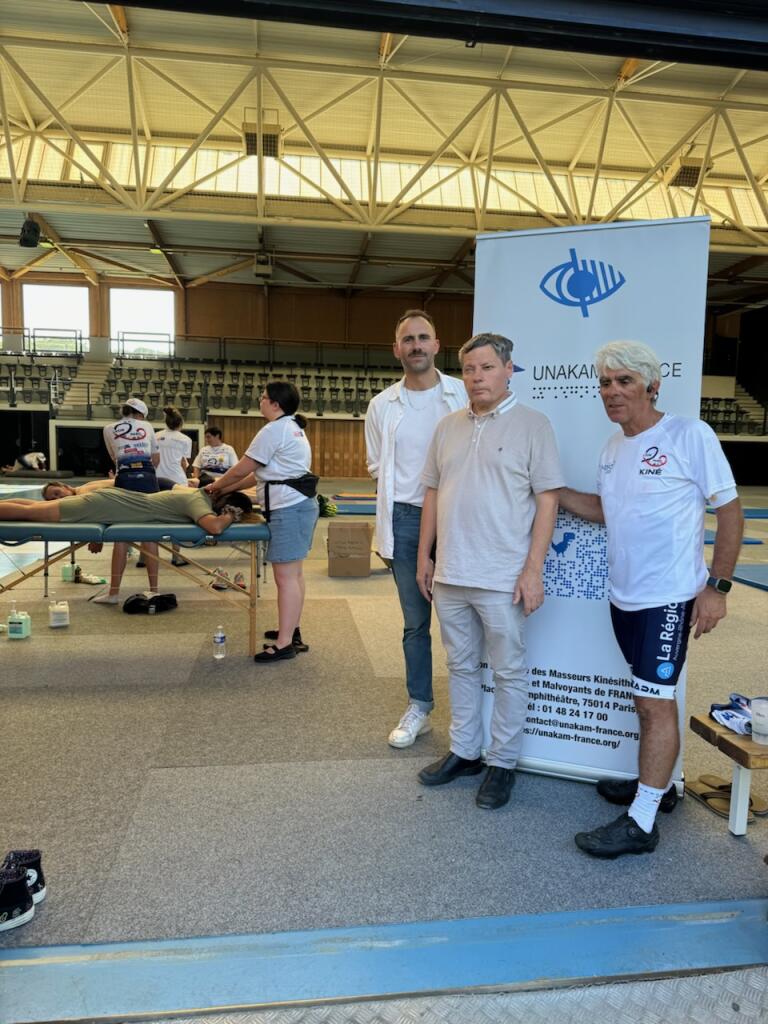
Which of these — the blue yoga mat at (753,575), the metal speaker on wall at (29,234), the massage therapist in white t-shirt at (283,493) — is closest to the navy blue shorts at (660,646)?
the massage therapist in white t-shirt at (283,493)

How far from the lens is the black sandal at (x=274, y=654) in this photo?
394cm

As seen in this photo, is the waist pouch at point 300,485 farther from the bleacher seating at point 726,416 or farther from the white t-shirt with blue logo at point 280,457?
the bleacher seating at point 726,416

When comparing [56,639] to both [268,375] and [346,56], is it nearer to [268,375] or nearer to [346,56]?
[346,56]

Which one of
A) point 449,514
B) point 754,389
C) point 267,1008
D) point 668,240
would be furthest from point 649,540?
point 754,389

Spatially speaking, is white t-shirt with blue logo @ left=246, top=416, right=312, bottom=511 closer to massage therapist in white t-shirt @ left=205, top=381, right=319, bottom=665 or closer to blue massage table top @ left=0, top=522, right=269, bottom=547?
massage therapist in white t-shirt @ left=205, top=381, right=319, bottom=665

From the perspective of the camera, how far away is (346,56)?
11.2 m

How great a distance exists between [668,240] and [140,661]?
3435mm

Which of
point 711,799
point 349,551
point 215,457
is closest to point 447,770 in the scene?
point 711,799

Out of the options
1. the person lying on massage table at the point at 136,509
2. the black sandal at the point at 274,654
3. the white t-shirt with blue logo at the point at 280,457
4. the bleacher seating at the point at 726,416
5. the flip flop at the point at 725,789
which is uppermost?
the bleacher seating at the point at 726,416

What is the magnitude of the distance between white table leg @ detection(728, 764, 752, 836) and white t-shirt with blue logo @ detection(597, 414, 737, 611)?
671 millimetres

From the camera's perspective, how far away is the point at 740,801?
2197 millimetres

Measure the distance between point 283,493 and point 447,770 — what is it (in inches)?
76.2

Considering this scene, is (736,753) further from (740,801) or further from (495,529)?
(495,529)

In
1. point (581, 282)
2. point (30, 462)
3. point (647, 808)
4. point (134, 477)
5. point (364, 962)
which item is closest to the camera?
point (364, 962)
